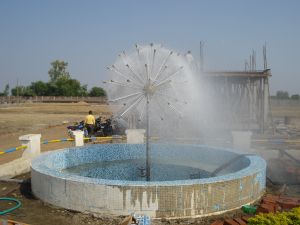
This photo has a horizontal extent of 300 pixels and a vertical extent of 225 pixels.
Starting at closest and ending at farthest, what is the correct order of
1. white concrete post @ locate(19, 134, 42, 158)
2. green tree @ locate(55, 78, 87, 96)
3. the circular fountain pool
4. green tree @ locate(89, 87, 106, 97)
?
1. the circular fountain pool
2. white concrete post @ locate(19, 134, 42, 158)
3. green tree @ locate(55, 78, 87, 96)
4. green tree @ locate(89, 87, 106, 97)

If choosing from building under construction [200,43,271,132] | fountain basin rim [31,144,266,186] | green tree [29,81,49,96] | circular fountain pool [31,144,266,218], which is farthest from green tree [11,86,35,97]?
fountain basin rim [31,144,266,186]

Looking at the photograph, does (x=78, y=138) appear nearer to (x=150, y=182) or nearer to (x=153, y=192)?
(x=150, y=182)

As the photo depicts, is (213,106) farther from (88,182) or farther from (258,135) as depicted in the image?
(88,182)

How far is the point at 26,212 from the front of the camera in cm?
752

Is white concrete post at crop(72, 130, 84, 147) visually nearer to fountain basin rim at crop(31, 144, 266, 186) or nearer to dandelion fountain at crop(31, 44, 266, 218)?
dandelion fountain at crop(31, 44, 266, 218)

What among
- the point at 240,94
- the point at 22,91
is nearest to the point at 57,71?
the point at 22,91

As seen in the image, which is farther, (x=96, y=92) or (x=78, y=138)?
(x=96, y=92)

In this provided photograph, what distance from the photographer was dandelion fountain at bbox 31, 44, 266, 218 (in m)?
6.96

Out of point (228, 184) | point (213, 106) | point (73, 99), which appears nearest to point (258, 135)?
point (213, 106)

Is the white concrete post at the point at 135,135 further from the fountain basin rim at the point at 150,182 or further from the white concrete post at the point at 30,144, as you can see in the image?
the fountain basin rim at the point at 150,182

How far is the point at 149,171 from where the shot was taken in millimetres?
9773

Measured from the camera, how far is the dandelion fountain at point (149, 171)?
696 cm

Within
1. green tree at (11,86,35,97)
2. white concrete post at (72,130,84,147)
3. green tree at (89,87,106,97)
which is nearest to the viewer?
white concrete post at (72,130,84,147)

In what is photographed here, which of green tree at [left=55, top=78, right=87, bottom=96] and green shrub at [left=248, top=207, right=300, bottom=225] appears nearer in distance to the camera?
green shrub at [left=248, top=207, right=300, bottom=225]
